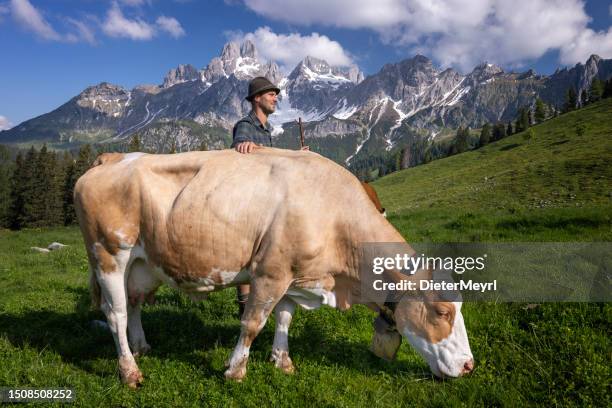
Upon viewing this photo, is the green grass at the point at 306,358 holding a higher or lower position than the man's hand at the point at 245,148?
lower

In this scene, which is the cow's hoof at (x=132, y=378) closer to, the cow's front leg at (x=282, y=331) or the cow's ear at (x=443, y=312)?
the cow's front leg at (x=282, y=331)

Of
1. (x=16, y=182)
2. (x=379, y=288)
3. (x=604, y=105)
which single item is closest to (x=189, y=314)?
(x=379, y=288)

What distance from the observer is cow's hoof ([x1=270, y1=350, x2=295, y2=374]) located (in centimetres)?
540

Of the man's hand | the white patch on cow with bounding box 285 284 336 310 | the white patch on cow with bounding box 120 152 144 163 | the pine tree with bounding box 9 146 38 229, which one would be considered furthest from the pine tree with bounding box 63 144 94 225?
the white patch on cow with bounding box 285 284 336 310

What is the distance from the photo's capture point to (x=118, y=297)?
210 inches

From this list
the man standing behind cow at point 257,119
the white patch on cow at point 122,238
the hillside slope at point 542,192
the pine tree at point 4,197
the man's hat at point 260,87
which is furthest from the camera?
the pine tree at point 4,197

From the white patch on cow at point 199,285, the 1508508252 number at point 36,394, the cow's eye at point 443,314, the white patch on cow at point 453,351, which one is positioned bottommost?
the 1508508252 number at point 36,394

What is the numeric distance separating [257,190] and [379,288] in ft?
6.61

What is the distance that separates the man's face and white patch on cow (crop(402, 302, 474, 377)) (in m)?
4.54

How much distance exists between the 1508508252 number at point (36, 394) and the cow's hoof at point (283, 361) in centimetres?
261

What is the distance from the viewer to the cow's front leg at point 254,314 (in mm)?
4781

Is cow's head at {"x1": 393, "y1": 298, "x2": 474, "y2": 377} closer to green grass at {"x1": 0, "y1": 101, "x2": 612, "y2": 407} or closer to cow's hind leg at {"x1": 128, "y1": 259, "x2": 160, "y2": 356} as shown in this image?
green grass at {"x1": 0, "y1": 101, "x2": 612, "y2": 407}

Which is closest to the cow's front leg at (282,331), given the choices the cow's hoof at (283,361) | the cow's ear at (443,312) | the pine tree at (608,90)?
the cow's hoof at (283,361)

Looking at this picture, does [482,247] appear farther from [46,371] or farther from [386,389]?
[46,371]
